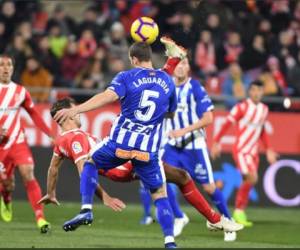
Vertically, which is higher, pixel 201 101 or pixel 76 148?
pixel 201 101

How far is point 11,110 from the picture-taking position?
→ 13.7 meters

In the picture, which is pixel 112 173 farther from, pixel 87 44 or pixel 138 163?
pixel 87 44

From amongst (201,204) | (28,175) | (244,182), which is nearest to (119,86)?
(201,204)

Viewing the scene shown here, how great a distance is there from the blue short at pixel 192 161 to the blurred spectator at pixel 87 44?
7.01 meters

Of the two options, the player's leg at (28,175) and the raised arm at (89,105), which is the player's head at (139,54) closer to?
the raised arm at (89,105)

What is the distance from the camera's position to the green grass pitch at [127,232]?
11438mm

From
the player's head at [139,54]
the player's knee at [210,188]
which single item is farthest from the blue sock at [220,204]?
the player's head at [139,54]

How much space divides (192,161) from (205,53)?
7452 millimetres

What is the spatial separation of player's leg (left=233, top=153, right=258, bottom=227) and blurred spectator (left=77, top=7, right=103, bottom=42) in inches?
242

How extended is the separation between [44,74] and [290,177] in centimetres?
506

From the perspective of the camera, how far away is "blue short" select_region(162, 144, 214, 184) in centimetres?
1380

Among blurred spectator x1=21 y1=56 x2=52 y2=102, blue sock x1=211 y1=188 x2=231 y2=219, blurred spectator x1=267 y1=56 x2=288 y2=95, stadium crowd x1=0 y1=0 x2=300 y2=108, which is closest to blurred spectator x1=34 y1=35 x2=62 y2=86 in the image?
stadium crowd x1=0 y1=0 x2=300 y2=108

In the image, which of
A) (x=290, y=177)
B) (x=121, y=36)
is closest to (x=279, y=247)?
(x=290, y=177)

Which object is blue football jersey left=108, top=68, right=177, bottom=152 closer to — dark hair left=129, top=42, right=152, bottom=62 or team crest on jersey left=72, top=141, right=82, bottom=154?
dark hair left=129, top=42, right=152, bottom=62
